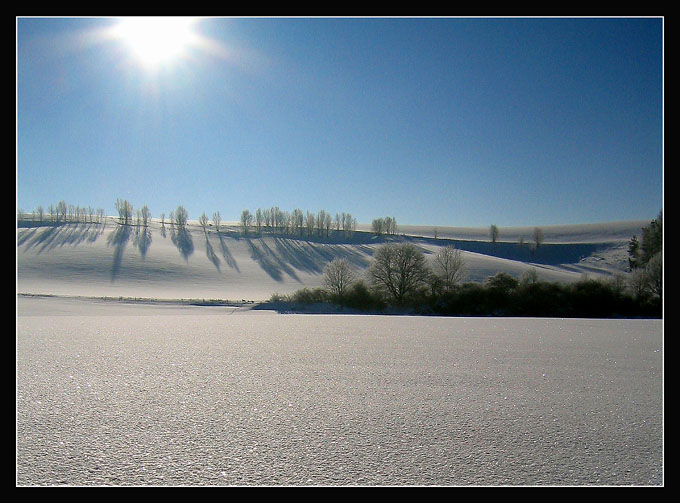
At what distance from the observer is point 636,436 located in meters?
3.52

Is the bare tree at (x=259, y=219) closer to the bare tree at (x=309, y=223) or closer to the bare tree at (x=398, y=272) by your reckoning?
the bare tree at (x=309, y=223)

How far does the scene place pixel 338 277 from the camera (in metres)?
24.7

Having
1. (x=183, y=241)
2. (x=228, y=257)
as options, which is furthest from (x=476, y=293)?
(x=183, y=241)

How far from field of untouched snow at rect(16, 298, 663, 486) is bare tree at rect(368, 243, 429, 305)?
51.2 ft

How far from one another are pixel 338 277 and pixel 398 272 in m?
3.79

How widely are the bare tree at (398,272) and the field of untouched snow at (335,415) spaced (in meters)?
15.6

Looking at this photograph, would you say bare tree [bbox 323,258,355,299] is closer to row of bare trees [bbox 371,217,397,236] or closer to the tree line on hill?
the tree line on hill

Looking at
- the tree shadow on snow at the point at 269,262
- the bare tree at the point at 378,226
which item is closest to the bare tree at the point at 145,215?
the tree shadow on snow at the point at 269,262

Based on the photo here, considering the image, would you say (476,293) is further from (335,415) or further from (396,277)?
(335,415)

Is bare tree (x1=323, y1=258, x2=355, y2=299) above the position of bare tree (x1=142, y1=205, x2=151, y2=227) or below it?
below

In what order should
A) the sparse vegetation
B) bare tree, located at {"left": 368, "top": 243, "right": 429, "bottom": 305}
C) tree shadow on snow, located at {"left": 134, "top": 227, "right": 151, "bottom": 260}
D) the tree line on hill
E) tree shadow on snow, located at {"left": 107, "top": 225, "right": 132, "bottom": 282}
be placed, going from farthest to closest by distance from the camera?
tree shadow on snow, located at {"left": 134, "top": 227, "right": 151, "bottom": 260}
tree shadow on snow, located at {"left": 107, "top": 225, "right": 132, "bottom": 282}
bare tree, located at {"left": 368, "top": 243, "right": 429, "bottom": 305}
the sparse vegetation
the tree line on hill

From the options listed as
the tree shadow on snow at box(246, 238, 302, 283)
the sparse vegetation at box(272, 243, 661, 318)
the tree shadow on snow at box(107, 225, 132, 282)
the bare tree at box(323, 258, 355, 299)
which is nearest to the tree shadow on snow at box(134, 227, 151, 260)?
the tree shadow on snow at box(107, 225, 132, 282)

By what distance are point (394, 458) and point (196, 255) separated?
57067mm

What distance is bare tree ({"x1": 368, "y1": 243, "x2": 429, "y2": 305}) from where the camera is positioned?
23167mm
